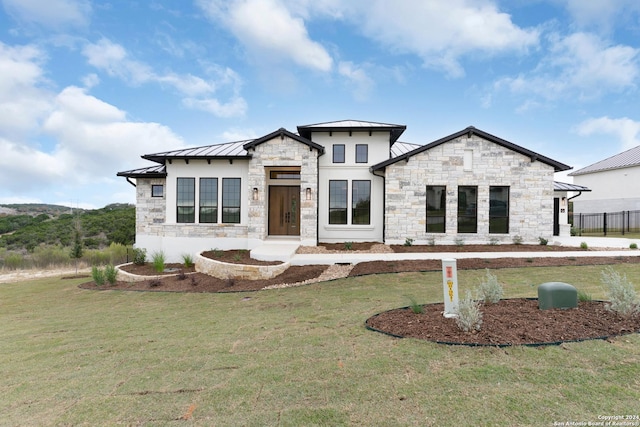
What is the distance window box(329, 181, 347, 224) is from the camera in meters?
14.7

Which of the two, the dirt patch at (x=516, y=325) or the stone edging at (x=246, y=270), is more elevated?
the dirt patch at (x=516, y=325)

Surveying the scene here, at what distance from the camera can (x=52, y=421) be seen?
8.77 ft

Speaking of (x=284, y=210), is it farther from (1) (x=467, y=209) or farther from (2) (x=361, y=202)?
(1) (x=467, y=209)

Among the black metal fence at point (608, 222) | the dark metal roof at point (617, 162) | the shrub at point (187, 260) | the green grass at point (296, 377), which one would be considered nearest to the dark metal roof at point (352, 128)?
the shrub at point (187, 260)

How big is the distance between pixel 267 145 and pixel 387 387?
1193cm

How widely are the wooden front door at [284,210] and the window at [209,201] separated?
98.4 inches

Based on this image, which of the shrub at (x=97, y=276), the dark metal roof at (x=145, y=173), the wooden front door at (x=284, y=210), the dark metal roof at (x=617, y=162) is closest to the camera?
the shrub at (x=97, y=276)

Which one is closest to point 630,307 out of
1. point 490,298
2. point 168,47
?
point 490,298

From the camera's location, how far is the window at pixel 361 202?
14695mm

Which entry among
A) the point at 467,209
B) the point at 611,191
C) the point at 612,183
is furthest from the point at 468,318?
the point at 612,183

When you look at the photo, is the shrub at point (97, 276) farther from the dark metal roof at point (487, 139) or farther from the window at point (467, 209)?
the window at point (467, 209)

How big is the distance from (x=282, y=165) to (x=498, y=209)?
31.7 ft

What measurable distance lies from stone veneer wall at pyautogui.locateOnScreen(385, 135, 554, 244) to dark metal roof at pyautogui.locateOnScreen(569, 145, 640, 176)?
56.5 ft

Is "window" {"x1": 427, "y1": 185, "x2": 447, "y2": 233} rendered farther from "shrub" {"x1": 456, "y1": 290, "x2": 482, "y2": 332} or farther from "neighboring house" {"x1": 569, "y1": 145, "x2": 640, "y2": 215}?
"neighboring house" {"x1": 569, "y1": 145, "x2": 640, "y2": 215}
